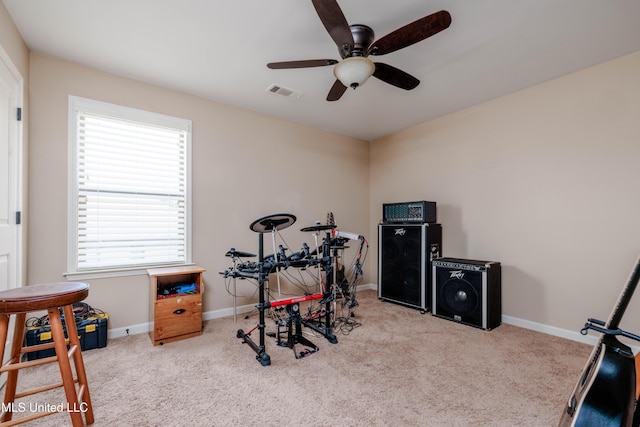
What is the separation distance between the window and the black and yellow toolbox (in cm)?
38

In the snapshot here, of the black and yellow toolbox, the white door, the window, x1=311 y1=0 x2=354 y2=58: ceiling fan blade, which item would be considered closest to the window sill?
the window

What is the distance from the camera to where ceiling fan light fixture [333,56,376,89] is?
1.83 m

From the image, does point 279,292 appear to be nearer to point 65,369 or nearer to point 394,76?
point 65,369

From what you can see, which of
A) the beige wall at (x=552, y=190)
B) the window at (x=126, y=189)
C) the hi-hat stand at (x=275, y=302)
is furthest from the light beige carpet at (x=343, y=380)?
the window at (x=126, y=189)

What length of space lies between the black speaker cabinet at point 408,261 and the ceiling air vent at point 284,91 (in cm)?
201

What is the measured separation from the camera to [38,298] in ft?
4.00

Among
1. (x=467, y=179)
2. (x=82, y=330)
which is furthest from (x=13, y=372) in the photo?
(x=467, y=179)

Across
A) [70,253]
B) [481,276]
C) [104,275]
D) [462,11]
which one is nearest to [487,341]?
[481,276]

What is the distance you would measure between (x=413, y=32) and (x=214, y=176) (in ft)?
8.24

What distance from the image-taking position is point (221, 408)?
5.44 feet

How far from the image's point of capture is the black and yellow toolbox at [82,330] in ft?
7.12

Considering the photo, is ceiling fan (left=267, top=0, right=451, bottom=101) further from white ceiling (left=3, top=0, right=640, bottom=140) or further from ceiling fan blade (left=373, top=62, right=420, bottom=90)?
white ceiling (left=3, top=0, right=640, bottom=140)

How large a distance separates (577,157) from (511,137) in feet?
2.07

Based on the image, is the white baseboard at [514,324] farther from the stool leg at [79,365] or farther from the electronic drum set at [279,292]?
the stool leg at [79,365]
